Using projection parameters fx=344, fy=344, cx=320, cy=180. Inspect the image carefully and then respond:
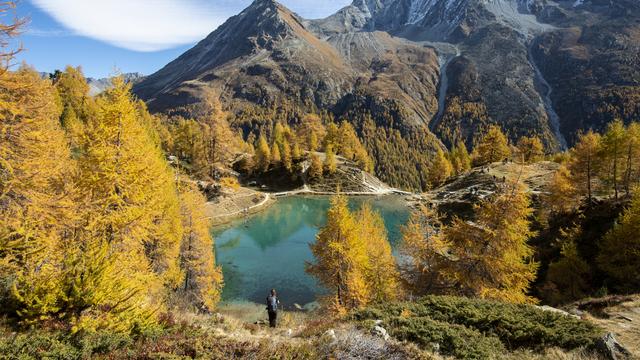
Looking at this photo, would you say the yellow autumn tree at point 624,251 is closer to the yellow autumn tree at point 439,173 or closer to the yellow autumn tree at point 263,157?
the yellow autumn tree at point 439,173

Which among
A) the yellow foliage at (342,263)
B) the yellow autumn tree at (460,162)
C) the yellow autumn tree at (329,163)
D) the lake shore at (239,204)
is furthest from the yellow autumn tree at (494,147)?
the yellow foliage at (342,263)

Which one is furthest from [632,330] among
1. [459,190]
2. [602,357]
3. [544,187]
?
[459,190]

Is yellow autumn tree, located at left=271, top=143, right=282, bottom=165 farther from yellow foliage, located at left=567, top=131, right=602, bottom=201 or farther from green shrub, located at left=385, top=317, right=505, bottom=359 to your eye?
green shrub, located at left=385, top=317, right=505, bottom=359

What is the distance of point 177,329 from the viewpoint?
11602 mm

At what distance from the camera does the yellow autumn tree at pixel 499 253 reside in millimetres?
22078

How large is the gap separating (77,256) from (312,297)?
3334 cm

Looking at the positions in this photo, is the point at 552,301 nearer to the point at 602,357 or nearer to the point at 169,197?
the point at 602,357

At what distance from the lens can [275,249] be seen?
193 feet

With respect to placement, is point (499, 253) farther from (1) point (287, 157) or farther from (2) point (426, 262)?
(1) point (287, 157)

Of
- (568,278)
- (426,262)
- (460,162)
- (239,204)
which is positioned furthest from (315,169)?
(426,262)

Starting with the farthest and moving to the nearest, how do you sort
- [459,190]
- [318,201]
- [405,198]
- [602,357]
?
[405,198]
[318,201]
[459,190]
[602,357]

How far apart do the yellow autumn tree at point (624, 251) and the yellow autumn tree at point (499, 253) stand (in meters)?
12.7

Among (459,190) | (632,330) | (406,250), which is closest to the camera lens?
(632,330)

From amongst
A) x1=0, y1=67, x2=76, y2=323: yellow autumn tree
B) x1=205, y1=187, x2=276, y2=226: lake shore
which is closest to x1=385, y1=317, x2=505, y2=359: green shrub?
Answer: x1=0, y1=67, x2=76, y2=323: yellow autumn tree
